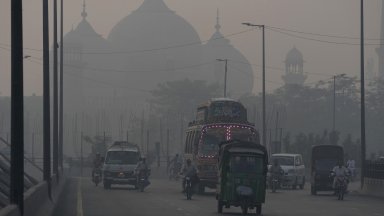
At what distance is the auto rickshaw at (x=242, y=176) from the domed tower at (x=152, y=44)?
155 metres

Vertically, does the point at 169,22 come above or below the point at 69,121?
above

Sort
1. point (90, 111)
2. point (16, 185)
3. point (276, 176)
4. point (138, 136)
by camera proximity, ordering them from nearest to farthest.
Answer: point (16, 185), point (276, 176), point (138, 136), point (90, 111)

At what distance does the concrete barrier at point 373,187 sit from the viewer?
4653 cm

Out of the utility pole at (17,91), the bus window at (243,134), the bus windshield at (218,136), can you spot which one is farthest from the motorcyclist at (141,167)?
the utility pole at (17,91)

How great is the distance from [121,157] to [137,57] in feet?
467

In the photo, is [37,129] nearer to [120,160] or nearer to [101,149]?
[101,149]

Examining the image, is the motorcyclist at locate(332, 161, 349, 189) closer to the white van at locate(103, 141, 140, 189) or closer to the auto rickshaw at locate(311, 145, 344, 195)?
the auto rickshaw at locate(311, 145, 344, 195)

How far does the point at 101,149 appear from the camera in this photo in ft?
299

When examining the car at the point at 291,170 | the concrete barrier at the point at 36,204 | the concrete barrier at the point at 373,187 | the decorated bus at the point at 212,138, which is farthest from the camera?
the car at the point at 291,170

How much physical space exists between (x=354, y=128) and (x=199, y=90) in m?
21.0

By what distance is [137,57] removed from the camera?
19412 centimetres

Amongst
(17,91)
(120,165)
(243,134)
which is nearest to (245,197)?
(17,91)

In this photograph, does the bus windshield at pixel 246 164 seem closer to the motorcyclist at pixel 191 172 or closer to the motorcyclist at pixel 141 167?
the motorcyclist at pixel 191 172

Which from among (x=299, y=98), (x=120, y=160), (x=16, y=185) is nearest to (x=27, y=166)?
(x=120, y=160)
